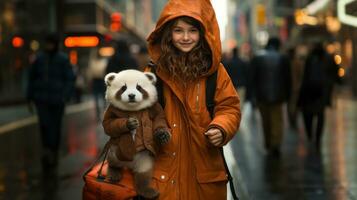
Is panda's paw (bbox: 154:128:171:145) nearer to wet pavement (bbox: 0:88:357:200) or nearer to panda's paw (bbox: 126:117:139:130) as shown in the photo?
panda's paw (bbox: 126:117:139:130)

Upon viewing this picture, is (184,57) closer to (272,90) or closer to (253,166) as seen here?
(253,166)

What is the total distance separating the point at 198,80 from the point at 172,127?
0.95ft

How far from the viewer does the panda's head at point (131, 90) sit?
403 centimetres

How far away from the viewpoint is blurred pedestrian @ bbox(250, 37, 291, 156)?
12.0 meters

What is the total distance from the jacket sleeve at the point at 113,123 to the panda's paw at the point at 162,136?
158mm

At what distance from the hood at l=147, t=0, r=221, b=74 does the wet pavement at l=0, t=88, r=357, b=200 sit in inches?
164

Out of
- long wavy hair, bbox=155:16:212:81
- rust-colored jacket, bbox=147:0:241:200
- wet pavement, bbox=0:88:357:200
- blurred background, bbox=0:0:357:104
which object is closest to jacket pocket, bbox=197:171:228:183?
rust-colored jacket, bbox=147:0:241:200

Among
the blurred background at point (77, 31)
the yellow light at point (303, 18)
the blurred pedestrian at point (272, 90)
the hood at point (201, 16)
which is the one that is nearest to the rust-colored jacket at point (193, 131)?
the hood at point (201, 16)

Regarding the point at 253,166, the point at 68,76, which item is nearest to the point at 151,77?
the point at 253,166

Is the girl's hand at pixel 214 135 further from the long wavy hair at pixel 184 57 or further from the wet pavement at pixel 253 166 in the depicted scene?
the wet pavement at pixel 253 166

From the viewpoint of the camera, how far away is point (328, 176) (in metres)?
9.58

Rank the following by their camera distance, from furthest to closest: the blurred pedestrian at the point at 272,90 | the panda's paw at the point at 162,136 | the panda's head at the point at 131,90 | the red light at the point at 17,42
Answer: the red light at the point at 17,42 → the blurred pedestrian at the point at 272,90 → the panda's head at the point at 131,90 → the panda's paw at the point at 162,136

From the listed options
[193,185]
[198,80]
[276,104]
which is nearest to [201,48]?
[198,80]

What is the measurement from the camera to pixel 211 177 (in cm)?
411
